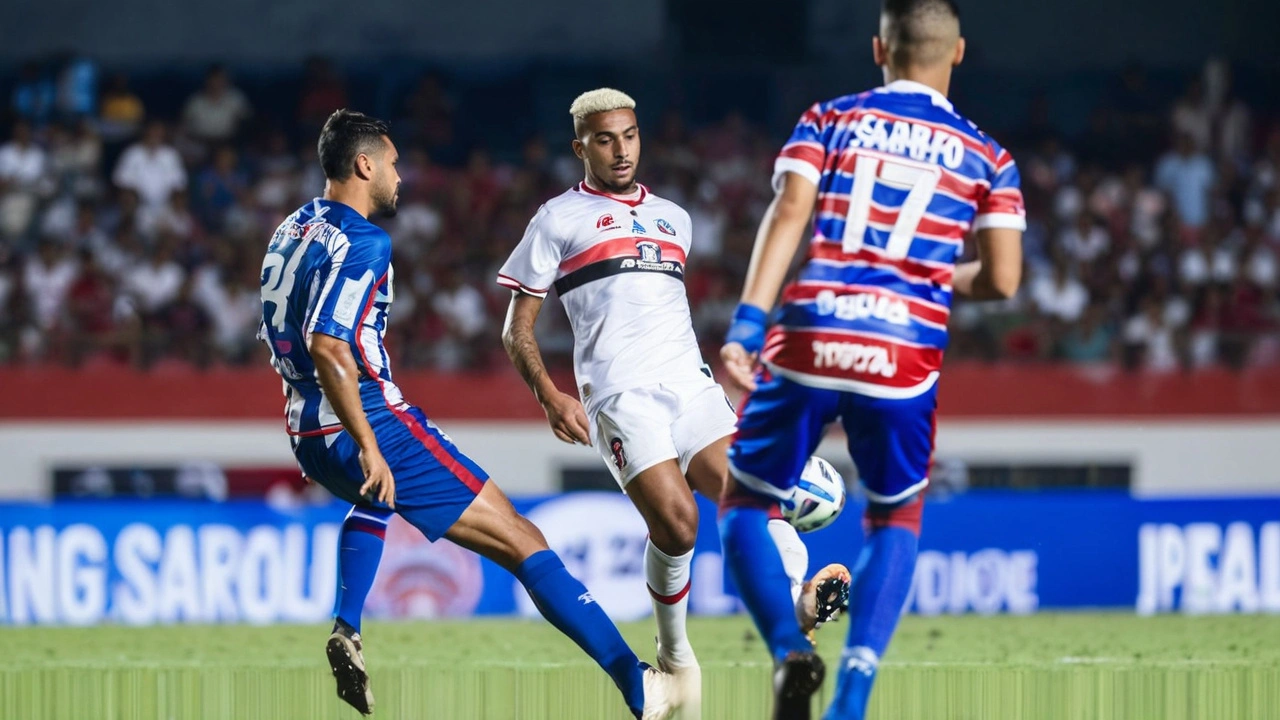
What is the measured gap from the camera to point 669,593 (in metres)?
5.88

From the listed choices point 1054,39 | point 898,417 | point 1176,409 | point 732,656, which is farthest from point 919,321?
point 1054,39

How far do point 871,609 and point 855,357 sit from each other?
663 millimetres

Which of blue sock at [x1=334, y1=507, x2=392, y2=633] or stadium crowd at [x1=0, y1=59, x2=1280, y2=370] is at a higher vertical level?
stadium crowd at [x1=0, y1=59, x2=1280, y2=370]

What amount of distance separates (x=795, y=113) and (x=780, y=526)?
11.8 meters

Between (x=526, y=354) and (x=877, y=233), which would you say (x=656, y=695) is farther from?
(x=877, y=233)

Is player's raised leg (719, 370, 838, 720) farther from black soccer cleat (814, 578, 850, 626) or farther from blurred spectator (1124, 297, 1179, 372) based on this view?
blurred spectator (1124, 297, 1179, 372)

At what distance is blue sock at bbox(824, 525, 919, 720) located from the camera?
438cm

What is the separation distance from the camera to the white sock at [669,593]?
19.1 feet

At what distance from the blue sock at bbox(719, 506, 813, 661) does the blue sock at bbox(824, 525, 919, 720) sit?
0.45ft

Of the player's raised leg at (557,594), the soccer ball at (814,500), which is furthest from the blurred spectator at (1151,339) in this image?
the player's raised leg at (557,594)

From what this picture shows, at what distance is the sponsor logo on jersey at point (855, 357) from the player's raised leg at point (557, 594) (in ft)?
4.49

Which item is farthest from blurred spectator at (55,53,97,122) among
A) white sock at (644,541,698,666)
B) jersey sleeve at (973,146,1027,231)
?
jersey sleeve at (973,146,1027,231)

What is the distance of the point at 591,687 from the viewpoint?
19.9 ft

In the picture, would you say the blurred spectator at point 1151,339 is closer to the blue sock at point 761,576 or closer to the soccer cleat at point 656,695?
the soccer cleat at point 656,695
